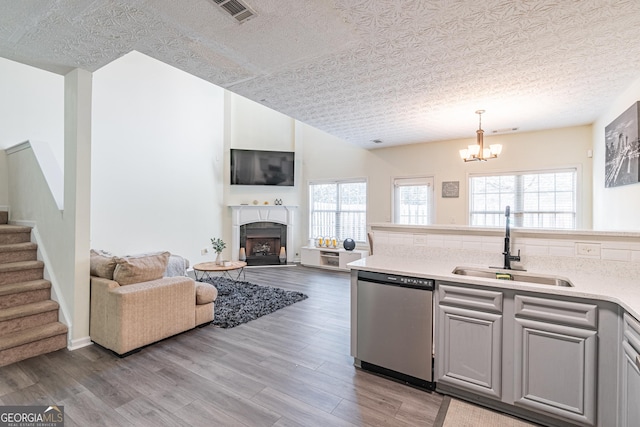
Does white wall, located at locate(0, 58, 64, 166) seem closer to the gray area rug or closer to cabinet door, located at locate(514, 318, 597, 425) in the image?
the gray area rug

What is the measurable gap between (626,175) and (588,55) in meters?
1.51

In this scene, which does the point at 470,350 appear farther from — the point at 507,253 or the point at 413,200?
the point at 413,200

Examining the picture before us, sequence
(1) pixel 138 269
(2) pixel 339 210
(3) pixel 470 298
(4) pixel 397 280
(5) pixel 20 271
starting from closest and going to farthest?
(3) pixel 470 298
(4) pixel 397 280
(1) pixel 138 269
(5) pixel 20 271
(2) pixel 339 210

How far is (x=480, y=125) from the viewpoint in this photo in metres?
4.72

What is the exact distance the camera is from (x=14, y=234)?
3385 millimetres

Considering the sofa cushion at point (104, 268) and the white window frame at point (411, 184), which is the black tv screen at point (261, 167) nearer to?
the white window frame at point (411, 184)

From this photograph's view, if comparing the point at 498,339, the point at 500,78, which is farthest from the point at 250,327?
the point at 500,78

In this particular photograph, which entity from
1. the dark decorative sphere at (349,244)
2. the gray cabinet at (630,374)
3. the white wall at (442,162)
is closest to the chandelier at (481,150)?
the white wall at (442,162)

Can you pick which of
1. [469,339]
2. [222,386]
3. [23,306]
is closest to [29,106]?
[23,306]

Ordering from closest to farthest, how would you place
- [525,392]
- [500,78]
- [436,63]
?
[525,392] < [436,63] < [500,78]

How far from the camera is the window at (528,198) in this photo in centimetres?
516

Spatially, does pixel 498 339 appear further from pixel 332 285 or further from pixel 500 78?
pixel 332 285

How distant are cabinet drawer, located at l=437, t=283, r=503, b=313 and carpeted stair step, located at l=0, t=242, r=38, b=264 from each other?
4298mm

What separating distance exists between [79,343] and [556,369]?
3.96 m
